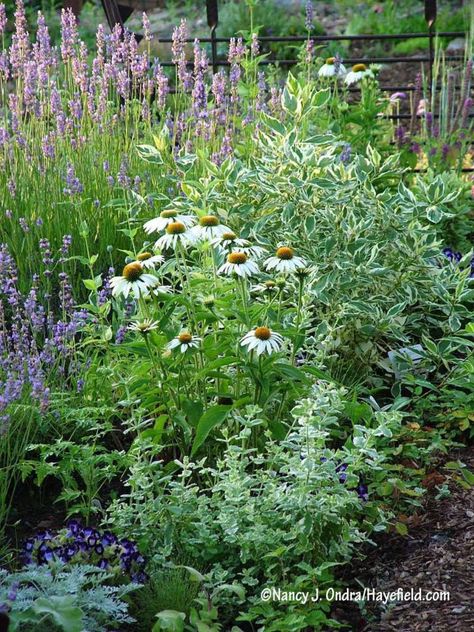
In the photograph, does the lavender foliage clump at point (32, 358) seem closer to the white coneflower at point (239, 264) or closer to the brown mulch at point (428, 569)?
the white coneflower at point (239, 264)

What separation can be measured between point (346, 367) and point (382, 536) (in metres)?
1.02

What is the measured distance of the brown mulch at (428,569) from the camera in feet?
8.57

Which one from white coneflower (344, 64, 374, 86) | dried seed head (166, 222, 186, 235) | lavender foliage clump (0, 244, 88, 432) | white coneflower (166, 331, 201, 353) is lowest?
lavender foliage clump (0, 244, 88, 432)

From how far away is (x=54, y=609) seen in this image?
215cm

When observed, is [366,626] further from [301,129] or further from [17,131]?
[17,131]

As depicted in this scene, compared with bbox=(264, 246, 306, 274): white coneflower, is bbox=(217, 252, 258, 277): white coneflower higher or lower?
higher

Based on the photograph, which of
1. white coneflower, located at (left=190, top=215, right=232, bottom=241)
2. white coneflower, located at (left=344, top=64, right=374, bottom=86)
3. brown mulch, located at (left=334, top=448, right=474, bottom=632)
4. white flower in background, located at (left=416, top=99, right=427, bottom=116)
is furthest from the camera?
white flower in background, located at (left=416, top=99, right=427, bottom=116)

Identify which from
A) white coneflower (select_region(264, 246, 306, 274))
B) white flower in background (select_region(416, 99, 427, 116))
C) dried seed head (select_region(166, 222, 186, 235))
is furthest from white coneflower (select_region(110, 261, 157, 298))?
white flower in background (select_region(416, 99, 427, 116))

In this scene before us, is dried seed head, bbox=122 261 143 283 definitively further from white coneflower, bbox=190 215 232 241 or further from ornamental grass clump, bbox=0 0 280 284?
ornamental grass clump, bbox=0 0 280 284

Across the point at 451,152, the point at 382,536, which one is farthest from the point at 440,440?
the point at 451,152

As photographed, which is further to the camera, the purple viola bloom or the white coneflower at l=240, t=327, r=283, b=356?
the purple viola bloom

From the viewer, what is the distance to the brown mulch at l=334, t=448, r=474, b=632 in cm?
261

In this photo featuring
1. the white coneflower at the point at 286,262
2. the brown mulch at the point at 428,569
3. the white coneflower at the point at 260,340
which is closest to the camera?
the brown mulch at the point at 428,569

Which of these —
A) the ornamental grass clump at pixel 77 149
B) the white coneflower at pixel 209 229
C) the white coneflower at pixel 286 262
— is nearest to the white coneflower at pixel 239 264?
the white coneflower at pixel 286 262
